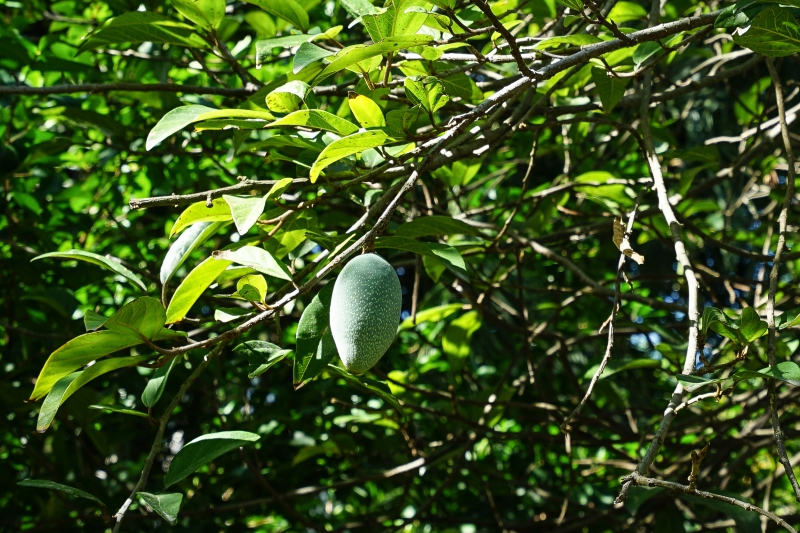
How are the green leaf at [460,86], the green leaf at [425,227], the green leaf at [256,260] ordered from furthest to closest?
the green leaf at [460,86]
the green leaf at [425,227]
the green leaf at [256,260]

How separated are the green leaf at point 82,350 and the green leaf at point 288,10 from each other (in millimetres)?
759

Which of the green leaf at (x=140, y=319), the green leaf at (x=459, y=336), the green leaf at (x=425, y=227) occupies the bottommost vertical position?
the green leaf at (x=459, y=336)

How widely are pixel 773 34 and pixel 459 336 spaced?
3.65 feet

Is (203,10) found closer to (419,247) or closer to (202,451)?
(419,247)

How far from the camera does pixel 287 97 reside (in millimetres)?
1115

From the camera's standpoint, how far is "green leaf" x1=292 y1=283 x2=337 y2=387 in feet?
3.55

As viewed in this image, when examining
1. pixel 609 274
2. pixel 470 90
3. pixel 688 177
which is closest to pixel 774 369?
pixel 470 90

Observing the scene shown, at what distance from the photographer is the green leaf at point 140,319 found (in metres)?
0.95

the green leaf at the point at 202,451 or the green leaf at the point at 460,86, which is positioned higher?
the green leaf at the point at 460,86

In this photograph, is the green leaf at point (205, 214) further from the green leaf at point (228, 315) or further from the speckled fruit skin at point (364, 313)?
the speckled fruit skin at point (364, 313)

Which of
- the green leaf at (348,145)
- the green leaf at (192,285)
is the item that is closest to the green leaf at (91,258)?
the green leaf at (192,285)

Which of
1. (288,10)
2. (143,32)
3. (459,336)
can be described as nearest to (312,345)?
(288,10)

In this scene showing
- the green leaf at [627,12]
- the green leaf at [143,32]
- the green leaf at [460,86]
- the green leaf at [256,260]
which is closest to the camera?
the green leaf at [256,260]

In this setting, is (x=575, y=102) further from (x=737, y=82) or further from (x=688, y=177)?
(x=737, y=82)
